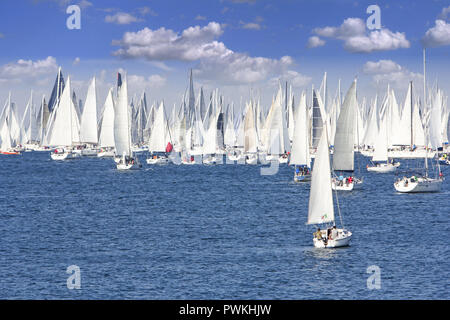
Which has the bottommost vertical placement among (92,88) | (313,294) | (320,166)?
(313,294)

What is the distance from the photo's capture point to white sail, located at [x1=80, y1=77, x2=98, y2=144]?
146875 mm

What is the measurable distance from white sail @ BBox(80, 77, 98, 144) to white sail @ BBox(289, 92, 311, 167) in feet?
203

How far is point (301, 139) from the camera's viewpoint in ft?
316

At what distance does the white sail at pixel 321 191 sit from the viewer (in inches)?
2048

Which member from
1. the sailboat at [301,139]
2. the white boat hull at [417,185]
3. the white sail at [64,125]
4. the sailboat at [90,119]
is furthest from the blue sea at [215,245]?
the white sail at [64,125]

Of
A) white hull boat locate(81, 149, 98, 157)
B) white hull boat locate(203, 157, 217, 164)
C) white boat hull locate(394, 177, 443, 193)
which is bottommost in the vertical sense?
white boat hull locate(394, 177, 443, 193)

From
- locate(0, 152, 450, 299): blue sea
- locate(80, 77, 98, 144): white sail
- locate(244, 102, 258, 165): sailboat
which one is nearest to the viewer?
locate(0, 152, 450, 299): blue sea

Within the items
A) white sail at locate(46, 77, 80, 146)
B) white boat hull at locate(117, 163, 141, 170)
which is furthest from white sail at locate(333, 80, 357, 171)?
white sail at locate(46, 77, 80, 146)

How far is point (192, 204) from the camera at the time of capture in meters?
81.8

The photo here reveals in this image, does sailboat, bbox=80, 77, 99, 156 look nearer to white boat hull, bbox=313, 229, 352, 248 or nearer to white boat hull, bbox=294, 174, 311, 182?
white boat hull, bbox=294, 174, 311, 182

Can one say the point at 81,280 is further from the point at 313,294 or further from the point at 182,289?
the point at 313,294

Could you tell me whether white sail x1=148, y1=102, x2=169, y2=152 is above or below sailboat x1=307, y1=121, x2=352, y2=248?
above

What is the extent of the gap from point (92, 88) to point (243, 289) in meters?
111

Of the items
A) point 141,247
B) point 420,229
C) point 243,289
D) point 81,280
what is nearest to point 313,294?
point 243,289
